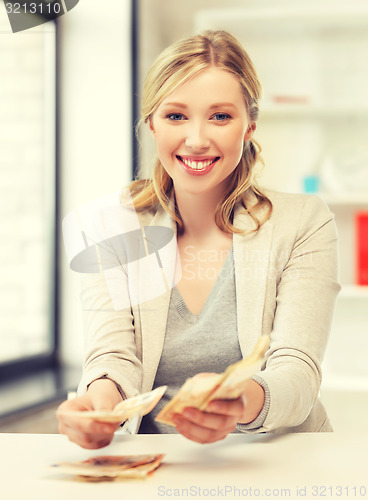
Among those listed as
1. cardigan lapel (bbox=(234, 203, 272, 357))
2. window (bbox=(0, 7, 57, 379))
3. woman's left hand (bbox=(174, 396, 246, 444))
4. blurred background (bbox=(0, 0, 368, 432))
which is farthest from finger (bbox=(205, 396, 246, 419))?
window (bbox=(0, 7, 57, 379))

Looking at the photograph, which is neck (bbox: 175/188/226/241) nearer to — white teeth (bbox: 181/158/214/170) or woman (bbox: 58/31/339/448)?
woman (bbox: 58/31/339/448)

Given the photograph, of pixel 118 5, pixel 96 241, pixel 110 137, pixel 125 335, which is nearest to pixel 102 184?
pixel 110 137

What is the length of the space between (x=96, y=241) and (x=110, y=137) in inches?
31.1

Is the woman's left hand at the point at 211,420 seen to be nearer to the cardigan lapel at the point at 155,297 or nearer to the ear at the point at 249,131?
the cardigan lapel at the point at 155,297

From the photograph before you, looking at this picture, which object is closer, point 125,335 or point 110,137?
point 125,335

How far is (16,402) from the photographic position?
132 centimetres

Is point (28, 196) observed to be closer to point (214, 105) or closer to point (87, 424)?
point (214, 105)

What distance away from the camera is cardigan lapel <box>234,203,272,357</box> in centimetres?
79

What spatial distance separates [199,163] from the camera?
30.0 inches

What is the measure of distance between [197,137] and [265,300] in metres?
0.24

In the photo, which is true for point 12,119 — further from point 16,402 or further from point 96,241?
point 96,241

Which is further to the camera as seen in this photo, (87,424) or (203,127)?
(203,127)

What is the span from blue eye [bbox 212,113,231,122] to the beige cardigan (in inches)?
6.2

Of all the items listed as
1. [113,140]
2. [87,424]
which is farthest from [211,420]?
[113,140]
